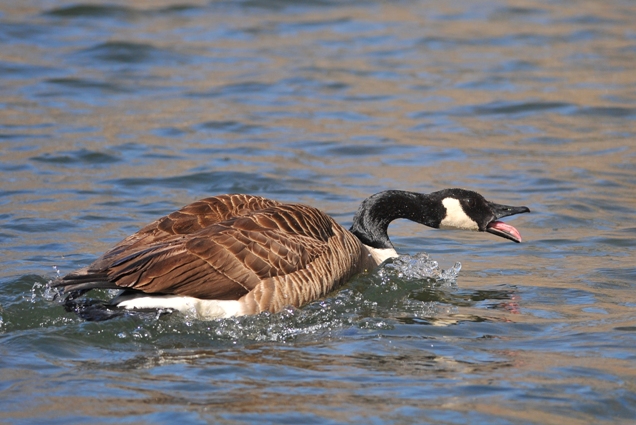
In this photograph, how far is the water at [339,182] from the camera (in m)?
5.77

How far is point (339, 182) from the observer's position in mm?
11859

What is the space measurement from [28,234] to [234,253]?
3.49 m

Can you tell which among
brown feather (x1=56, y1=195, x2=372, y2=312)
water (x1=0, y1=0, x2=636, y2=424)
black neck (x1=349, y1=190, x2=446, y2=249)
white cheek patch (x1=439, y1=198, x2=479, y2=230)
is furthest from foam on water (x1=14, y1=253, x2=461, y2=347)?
white cheek patch (x1=439, y1=198, x2=479, y2=230)

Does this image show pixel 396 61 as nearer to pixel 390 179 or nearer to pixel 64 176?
pixel 390 179

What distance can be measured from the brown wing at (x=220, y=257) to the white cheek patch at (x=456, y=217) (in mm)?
1658

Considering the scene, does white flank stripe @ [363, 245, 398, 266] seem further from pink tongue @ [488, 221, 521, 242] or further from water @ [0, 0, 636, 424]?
pink tongue @ [488, 221, 521, 242]

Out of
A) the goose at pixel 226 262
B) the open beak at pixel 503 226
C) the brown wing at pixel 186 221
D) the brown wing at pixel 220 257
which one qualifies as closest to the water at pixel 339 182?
the goose at pixel 226 262

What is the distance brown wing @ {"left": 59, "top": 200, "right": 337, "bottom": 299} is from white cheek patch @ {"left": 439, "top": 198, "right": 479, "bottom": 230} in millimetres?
1658

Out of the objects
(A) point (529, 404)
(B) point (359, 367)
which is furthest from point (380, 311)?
(A) point (529, 404)

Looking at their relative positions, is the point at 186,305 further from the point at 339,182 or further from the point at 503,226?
the point at 339,182

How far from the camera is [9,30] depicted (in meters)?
18.1

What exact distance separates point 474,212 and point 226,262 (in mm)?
2771

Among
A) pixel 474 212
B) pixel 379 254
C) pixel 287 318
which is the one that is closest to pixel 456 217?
pixel 474 212

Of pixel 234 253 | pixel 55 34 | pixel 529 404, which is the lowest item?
pixel 529 404
